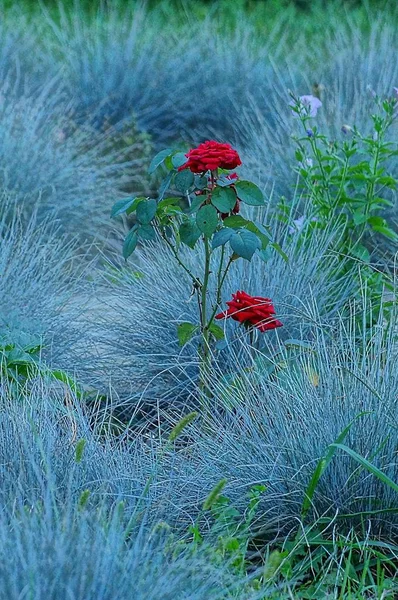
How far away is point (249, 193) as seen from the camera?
9.36ft

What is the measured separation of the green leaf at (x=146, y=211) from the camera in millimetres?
2842

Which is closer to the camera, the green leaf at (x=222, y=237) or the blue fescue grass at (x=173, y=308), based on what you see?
the green leaf at (x=222, y=237)

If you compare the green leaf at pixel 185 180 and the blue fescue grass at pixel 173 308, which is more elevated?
the green leaf at pixel 185 180

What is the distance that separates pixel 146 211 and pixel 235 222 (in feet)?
0.82

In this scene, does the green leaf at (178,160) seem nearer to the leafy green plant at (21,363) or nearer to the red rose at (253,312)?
the red rose at (253,312)

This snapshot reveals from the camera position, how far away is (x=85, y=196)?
17.1ft

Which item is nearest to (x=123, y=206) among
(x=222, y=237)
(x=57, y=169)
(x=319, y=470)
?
(x=222, y=237)

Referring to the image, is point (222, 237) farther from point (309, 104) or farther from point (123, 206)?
point (309, 104)

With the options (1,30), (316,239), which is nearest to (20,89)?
(1,30)

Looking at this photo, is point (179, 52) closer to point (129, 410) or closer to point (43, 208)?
point (43, 208)

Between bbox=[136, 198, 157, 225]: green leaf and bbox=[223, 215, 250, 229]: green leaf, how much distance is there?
21 cm

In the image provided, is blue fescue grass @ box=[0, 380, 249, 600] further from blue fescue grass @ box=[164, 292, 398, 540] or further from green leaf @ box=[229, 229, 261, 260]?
green leaf @ box=[229, 229, 261, 260]

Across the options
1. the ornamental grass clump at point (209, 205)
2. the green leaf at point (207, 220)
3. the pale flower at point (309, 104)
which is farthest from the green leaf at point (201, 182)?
the pale flower at point (309, 104)

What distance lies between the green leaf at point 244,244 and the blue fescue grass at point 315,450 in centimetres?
32
